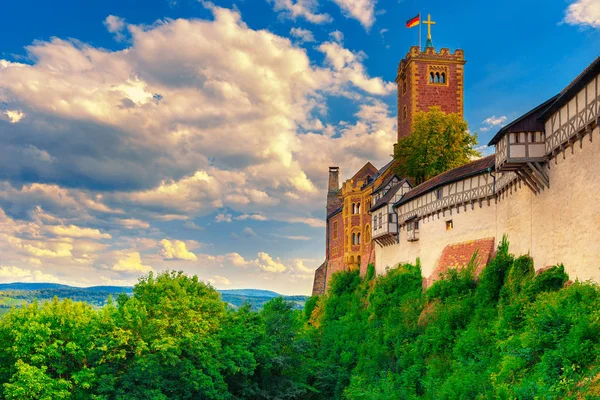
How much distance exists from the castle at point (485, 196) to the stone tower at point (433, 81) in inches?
3.8

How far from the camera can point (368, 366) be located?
121 ft

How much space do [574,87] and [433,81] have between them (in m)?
39.1

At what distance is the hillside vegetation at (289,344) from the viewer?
22797mm

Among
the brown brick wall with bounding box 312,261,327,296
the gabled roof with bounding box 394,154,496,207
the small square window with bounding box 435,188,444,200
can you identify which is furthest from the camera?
the brown brick wall with bounding box 312,261,327,296

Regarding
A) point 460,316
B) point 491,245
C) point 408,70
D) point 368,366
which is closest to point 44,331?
point 368,366

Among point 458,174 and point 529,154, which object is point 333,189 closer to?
point 458,174

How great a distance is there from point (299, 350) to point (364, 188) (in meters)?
22.9

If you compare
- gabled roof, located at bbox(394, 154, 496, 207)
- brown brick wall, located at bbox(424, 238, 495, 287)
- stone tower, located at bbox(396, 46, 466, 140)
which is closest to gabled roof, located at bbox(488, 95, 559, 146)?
gabled roof, located at bbox(394, 154, 496, 207)

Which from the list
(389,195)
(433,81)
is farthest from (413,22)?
(389,195)

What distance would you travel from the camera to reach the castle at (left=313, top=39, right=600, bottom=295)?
850 inches

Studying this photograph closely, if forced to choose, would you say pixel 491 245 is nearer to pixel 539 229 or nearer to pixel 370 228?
pixel 539 229

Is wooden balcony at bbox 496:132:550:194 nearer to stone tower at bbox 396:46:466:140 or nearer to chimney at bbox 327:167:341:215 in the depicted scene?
stone tower at bbox 396:46:466:140

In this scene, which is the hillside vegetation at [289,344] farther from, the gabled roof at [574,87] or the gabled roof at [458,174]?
the gabled roof at [574,87]

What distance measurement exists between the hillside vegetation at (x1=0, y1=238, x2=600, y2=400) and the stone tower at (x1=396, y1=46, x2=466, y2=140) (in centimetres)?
2177
